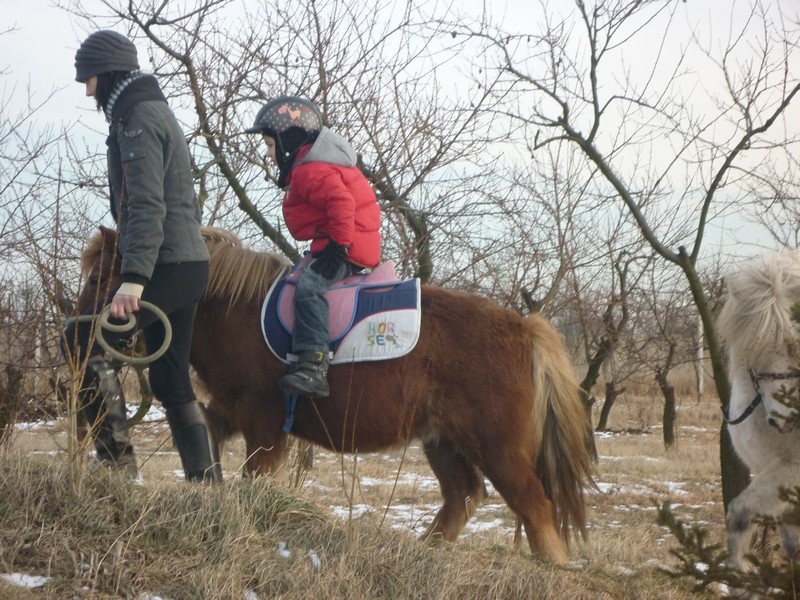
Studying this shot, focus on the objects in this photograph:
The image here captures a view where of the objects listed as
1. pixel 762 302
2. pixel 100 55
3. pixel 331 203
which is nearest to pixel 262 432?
pixel 331 203

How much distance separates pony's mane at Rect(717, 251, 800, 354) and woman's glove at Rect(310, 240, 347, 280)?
234 centimetres

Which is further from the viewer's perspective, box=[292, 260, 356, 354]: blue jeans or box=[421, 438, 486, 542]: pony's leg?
box=[421, 438, 486, 542]: pony's leg

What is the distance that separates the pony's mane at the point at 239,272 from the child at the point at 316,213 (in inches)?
12.6

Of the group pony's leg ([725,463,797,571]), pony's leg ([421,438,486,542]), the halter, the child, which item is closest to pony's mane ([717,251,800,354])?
the halter

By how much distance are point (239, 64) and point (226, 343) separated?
4.17 meters

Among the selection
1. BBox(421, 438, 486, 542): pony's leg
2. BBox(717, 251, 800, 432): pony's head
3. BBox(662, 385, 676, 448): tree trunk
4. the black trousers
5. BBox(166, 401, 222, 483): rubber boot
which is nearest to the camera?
the black trousers

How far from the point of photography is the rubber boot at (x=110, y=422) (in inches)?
156

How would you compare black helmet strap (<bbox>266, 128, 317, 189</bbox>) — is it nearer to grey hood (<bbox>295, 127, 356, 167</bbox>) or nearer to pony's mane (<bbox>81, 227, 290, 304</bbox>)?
grey hood (<bbox>295, 127, 356, 167</bbox>)

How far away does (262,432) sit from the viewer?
4.85 metres

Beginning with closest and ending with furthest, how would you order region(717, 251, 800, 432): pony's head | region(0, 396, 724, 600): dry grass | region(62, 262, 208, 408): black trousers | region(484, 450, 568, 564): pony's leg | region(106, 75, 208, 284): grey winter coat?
region(0, 396, 724, 600): dry grass
region(106, 75, 208, 284): grey winter coat
region(62, 262, 208, 408): black trousers
region(717, 251, 800, 432): pony's head
region(484, 450, 568, 564): pony's leg

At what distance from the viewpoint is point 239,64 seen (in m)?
8.20

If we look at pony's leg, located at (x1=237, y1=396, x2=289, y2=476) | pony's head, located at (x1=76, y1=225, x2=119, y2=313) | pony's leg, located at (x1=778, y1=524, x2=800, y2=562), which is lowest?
pony's leg, located at (x1=778, y1=524, x2=800, y2=562)

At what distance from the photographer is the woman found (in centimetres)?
397

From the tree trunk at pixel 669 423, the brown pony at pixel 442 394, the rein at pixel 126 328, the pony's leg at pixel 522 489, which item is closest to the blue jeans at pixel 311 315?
the brown pony at pixel 442 394
